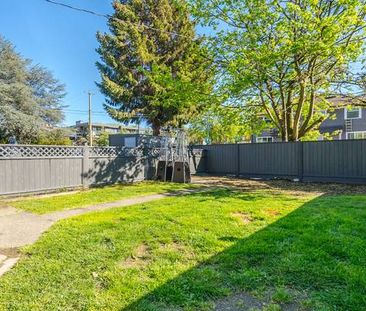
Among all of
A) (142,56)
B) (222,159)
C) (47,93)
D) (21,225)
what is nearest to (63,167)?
(21,225)

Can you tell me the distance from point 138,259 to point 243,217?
2360 millimetres

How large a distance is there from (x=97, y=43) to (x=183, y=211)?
17.5m

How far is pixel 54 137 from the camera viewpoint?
20.6 m

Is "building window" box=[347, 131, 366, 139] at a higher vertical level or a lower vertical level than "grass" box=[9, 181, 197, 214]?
higher

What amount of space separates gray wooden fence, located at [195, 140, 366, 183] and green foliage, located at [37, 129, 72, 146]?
9.93m

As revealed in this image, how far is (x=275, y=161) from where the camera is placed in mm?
11867

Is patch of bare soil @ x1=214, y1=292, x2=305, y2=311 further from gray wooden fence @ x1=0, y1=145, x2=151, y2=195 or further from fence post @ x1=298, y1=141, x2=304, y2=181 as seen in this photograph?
fence post @ x1=298, y1=141, x2=304, y2=181

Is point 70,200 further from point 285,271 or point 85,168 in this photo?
point 285,271

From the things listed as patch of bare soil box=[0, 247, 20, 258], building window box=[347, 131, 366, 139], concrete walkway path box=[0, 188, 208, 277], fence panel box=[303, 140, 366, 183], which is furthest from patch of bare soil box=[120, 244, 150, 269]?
building window box=[347, 131, 366, 139]

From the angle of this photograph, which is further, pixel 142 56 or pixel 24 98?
pixel 24 98

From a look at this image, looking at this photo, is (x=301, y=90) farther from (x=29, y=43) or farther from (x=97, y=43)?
(x=29, y=43)

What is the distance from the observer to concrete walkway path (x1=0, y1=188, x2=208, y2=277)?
3439 millimetres

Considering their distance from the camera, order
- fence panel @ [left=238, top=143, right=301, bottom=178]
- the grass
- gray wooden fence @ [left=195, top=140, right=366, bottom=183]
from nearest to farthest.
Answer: the grass → gray wooden fence @ [left=195, top=140, right=366, bottom=183] → fence panel @ [left=238, top=143, right=301, bottom=178]

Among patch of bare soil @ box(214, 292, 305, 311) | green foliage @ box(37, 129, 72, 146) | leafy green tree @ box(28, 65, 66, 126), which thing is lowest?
patch of bare soil @ box(214, 292, 305, 311)
